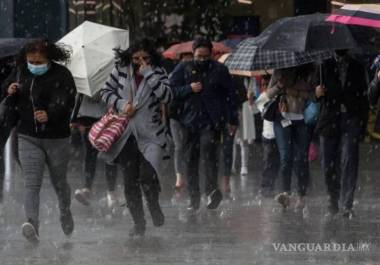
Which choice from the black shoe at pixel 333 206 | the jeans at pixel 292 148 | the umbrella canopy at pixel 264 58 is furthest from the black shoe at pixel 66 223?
the jeans at pixel 292 148

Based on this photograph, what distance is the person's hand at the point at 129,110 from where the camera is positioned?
37.5 feet

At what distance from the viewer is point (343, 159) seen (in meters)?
12.7

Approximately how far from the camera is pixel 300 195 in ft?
45.4

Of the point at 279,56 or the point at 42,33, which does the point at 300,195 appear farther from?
the point at 42,33

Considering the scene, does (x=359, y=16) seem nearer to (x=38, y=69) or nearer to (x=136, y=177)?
(x=136, y=177)

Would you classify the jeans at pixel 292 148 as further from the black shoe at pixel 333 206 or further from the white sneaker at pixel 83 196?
the white sneaker at pixel 83 196

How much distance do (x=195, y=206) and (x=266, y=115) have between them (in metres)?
1.18

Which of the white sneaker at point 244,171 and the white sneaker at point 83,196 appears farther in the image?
the white sneaker at point 244,171

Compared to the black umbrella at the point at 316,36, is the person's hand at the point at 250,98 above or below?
below

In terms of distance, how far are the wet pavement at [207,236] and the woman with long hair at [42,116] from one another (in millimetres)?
448

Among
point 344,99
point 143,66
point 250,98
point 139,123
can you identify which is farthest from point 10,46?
point 250,98

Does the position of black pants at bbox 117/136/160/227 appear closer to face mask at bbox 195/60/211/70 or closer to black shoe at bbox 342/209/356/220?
black shoe at bbox 342/209/356/220

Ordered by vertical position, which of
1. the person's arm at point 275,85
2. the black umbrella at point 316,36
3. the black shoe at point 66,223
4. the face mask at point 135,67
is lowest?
the black shoe at point 66,223

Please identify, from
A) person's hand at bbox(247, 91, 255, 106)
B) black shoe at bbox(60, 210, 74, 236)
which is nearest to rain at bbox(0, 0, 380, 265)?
black shoe at bbox(60, 210, 74, 236)
